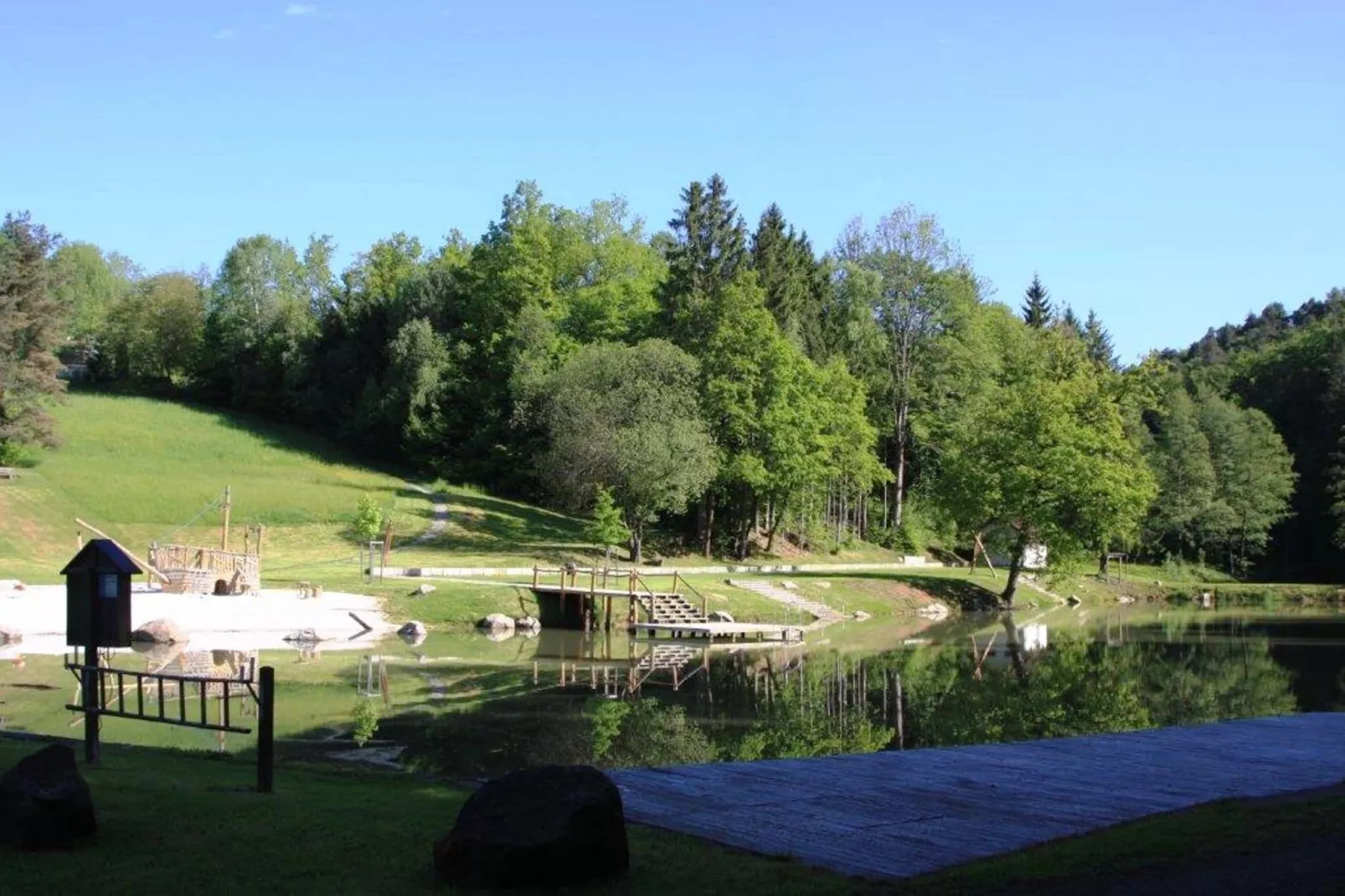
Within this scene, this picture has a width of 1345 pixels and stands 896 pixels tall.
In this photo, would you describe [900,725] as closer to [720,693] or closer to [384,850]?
[720,693]

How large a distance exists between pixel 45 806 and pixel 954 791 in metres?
8.78

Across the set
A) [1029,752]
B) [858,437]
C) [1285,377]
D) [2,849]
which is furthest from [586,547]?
[1285,377]

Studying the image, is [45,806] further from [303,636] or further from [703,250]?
[703,250]

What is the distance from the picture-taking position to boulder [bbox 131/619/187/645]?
34.8 meters

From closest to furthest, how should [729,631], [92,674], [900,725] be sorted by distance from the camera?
[92,674], [900,725], [729,631]

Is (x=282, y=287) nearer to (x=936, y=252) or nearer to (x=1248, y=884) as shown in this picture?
(x=936, y=252)

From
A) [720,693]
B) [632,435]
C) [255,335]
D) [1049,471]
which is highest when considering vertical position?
[255,335]

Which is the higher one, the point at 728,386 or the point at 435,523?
the point at 728,386

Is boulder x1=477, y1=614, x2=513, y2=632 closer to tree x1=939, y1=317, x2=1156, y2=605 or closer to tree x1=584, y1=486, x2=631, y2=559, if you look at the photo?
tree x1=584, y1=486, x2=631, y2=559

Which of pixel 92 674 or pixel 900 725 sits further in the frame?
pixel 900 725

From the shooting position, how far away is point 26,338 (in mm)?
64812

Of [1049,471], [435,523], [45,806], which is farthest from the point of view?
[435,523]

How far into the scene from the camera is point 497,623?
41719mm

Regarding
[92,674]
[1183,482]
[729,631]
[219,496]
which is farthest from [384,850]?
[1183,482]
